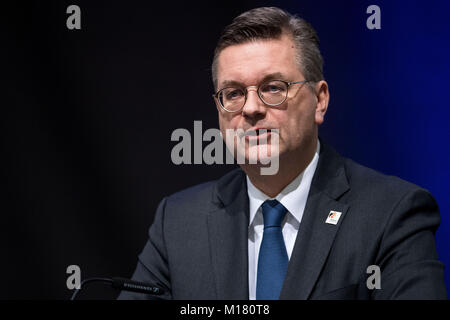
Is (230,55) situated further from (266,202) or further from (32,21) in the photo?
(32,21)

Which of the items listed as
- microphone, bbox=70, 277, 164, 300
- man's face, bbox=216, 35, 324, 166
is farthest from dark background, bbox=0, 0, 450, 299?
microphone, bbox=70, 277, 164, 300

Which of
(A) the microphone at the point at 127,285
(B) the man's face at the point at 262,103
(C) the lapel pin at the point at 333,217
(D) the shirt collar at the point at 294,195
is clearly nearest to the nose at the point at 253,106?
(B) the man's face at the point at 262,103

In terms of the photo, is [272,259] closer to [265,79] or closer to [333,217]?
[333,217]

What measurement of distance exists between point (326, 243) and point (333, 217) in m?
0.10

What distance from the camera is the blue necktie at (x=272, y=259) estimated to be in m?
1.70

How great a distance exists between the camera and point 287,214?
72.6 inches

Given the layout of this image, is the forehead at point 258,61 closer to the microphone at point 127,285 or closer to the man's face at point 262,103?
the man's face at point 262,103

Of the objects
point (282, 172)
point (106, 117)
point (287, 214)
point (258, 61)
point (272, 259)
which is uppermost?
point (258, 61)

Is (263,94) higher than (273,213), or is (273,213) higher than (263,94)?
(263,94)

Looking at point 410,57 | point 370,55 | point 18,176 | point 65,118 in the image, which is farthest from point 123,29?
point 410,57

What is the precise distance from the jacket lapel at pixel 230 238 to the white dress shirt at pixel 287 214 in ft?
0.11

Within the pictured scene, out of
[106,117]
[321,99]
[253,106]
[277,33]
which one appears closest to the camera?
[253,106]

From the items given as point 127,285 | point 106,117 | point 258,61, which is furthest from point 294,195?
point 106,117

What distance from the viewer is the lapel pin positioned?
1.73m
